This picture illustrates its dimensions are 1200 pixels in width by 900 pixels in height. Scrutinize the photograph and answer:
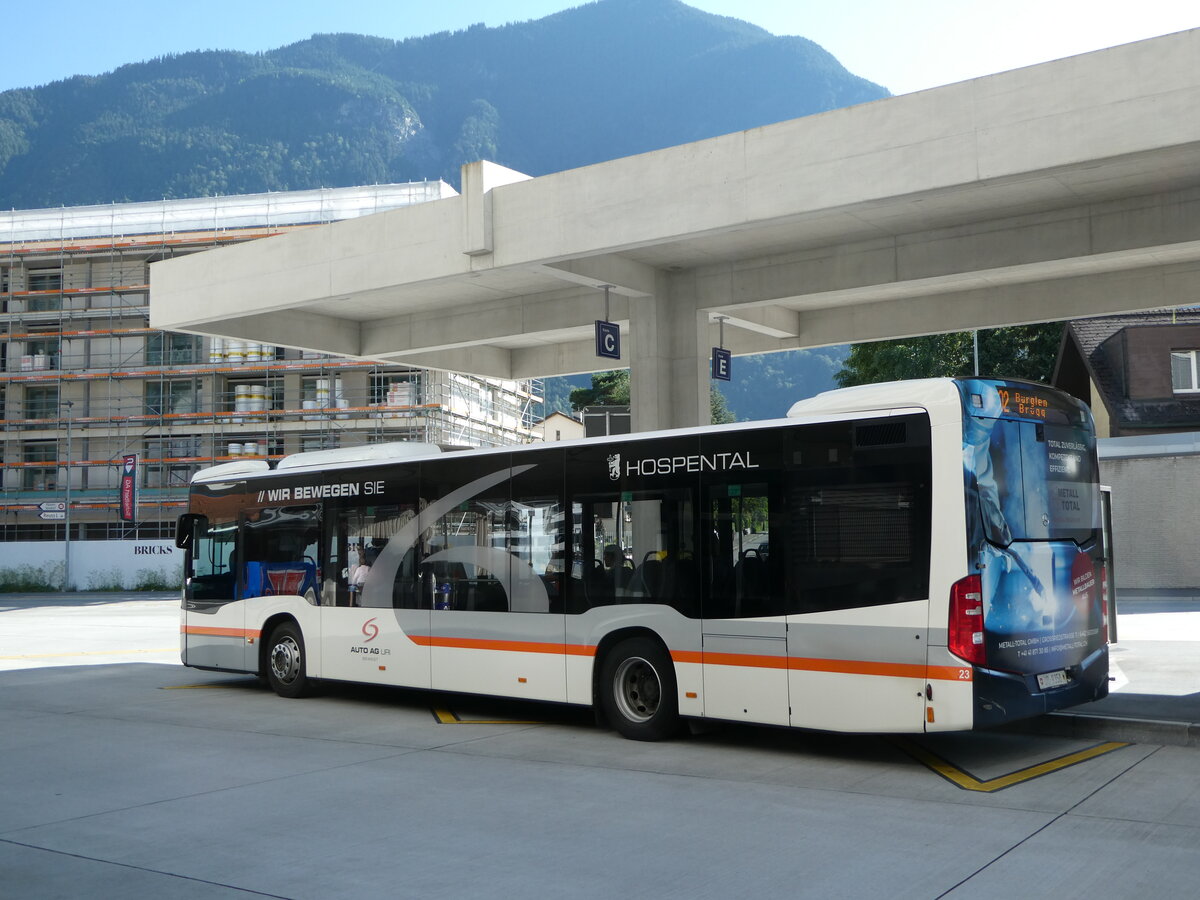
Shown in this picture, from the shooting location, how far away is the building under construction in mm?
53500

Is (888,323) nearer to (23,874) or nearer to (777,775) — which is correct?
(777,775)

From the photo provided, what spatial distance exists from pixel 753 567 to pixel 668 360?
8.35 m

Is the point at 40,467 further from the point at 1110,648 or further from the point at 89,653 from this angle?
the point at 1110,648

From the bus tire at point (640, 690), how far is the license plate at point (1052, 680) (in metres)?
3.10

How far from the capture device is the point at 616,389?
255 ft

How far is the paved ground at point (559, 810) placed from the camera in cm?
627

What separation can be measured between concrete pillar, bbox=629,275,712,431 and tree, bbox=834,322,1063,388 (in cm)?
3482

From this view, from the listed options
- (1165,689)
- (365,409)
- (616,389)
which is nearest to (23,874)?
(1165,689)

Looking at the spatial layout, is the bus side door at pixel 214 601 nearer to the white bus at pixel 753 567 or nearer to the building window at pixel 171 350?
the white bus at pixel 753 567

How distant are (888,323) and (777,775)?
42.1 ft

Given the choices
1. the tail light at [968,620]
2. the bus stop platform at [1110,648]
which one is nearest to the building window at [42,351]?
the bus stop platform at [1110,648]

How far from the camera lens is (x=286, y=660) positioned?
568 inches

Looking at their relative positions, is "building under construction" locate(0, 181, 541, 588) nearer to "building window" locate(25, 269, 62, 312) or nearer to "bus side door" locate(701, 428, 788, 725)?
"building window" locate(25, 269, 62, 312)

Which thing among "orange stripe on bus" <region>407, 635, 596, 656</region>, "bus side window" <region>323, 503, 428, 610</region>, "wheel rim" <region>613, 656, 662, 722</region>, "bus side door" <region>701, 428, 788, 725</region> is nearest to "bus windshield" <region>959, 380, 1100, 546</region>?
"bus side door" <region>701, 428, 788, 725</region>
